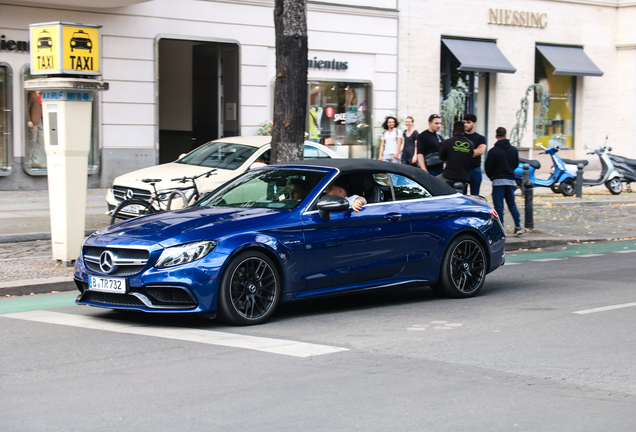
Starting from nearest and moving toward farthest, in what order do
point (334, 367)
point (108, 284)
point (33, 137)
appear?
point (334, 367), point (108, 284), point (33, 137)

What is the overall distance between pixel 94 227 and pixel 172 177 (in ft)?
5.42

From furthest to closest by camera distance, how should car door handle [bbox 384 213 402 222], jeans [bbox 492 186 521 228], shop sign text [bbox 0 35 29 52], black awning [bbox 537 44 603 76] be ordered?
black awning [bbox 537 44 603 76]
shop sign text [bbox 0 35 29 52]
jeans [bbox 492 186 521 228]
car door handle [bbox 384 213 402 222]

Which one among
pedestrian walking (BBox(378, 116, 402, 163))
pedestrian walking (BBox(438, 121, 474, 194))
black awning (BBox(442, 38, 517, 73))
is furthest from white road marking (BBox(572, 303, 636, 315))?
black awning (BBox(442, 38, 517, 73))

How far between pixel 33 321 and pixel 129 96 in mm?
14262

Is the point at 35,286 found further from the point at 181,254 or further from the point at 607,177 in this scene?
the point at 607,177

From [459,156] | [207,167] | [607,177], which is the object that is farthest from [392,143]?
[607,177]

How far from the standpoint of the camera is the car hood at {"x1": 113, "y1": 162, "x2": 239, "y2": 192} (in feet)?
44.5

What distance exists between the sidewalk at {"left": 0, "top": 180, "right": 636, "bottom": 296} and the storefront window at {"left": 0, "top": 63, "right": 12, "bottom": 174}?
77cm

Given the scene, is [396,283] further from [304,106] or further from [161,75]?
[161,75]

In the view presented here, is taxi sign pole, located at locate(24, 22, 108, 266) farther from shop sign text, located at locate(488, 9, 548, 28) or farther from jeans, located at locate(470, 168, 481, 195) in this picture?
shop sign text, located at locate(488, 9, 548, 28)

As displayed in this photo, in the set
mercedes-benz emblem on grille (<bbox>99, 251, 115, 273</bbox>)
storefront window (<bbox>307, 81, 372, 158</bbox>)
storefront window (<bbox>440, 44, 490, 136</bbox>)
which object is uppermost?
storefront window (<bbox>440, 44, 490, 136</bbox>)

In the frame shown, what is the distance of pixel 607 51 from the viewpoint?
31.6m

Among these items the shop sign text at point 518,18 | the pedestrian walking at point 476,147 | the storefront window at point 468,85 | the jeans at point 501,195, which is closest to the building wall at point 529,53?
the shop sign text at point 518,18

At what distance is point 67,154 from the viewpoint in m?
A: 10.7
